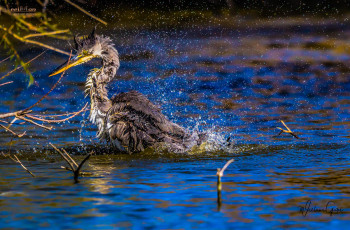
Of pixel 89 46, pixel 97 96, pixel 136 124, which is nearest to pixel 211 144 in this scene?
pixel 136 124

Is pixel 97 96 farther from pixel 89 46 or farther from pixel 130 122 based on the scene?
pixel 89 46

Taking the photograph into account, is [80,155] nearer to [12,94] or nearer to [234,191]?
[234,191]

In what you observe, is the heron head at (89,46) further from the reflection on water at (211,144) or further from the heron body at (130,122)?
the reflection on water at (211,144)

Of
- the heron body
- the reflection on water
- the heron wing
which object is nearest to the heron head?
the heron body

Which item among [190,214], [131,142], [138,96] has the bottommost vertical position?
[190,214]

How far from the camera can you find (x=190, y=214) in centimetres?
614

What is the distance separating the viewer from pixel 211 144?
10.3 metres

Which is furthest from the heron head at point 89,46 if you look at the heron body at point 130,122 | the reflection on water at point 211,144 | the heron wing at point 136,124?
the reflection on water at point 211,144

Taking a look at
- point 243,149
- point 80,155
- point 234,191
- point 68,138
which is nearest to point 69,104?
point 68,138

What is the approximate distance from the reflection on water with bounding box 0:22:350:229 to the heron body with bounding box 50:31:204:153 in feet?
1.06

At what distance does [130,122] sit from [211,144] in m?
1.32

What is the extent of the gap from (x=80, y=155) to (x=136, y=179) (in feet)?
7.98

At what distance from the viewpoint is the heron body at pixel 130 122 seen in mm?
10000

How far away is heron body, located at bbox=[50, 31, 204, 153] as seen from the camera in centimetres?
1000
